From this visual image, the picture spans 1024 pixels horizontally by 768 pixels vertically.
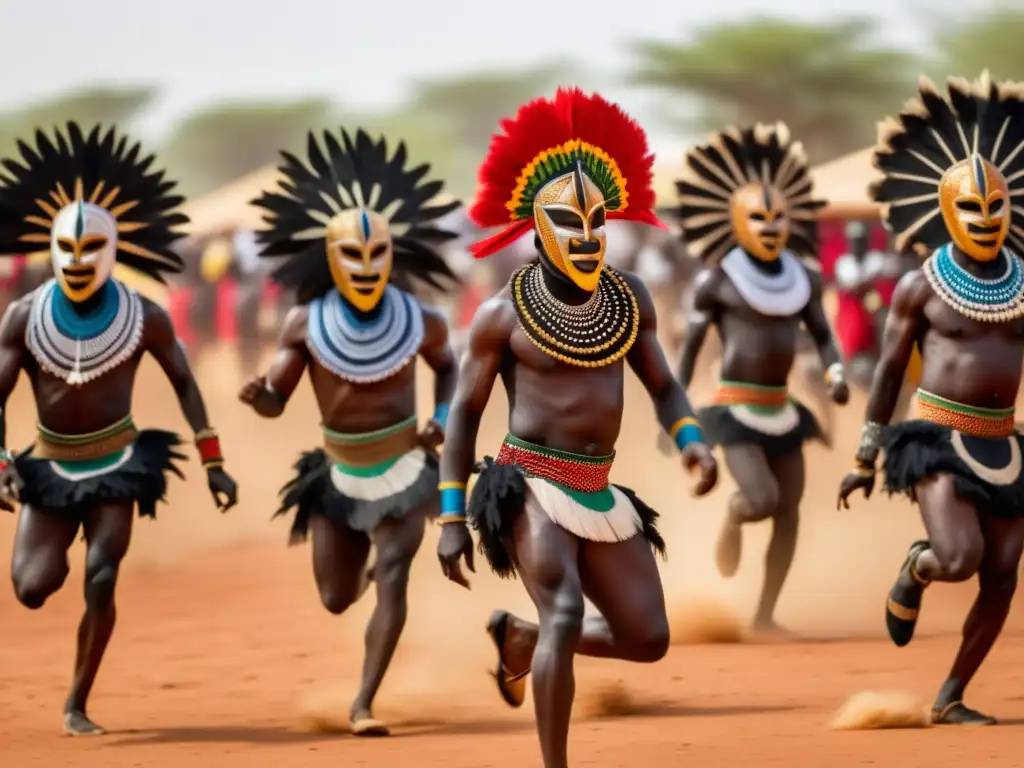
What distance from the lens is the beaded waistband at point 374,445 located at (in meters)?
9.34

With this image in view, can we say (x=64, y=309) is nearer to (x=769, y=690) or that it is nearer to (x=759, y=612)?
(x=769, y=690)

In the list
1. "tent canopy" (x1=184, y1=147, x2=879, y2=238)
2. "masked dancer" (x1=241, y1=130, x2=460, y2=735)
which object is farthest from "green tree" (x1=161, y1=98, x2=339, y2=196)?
"masked dancer" (x1=241, y1=130, x2=460, y2=735)

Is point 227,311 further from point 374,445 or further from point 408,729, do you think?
point 408,729

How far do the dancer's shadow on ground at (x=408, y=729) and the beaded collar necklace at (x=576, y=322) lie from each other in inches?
86.1

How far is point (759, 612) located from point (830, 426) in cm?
939

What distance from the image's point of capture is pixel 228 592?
14.9 metres

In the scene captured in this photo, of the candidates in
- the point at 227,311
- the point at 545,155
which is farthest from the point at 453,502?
the point at 227,311

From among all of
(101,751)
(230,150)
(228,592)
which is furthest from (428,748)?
(230,150)

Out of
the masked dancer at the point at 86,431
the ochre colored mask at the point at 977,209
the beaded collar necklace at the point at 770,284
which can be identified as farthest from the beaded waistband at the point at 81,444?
the beaded collar necklace at the point at 770,284

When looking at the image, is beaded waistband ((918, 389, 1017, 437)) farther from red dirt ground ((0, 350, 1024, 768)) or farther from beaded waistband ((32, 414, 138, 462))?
beaded waistband ((32, 414, 138, 462))

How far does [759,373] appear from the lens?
1156 centimetres

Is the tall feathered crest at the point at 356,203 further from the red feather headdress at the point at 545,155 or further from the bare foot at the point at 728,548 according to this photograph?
the bare foot at the point at 728,548

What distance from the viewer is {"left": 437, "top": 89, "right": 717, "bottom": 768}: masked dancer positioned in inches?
278

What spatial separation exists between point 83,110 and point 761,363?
53278mm
